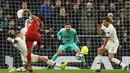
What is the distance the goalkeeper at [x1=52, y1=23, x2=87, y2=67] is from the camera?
803 inches

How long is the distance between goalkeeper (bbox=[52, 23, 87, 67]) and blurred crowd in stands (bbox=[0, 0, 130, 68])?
1.47ft

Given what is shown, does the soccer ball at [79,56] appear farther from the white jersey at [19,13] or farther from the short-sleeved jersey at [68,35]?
the white jersey at [19,13]

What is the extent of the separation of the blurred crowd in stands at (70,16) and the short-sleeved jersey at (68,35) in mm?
459

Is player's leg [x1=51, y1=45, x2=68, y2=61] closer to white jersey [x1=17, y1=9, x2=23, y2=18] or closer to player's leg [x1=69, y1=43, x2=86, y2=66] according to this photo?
player's leg [x1=69, y1=43, x2=86, y2=66]

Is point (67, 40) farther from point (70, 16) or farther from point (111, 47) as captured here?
point (111, 47)

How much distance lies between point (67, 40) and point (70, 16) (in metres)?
0.97

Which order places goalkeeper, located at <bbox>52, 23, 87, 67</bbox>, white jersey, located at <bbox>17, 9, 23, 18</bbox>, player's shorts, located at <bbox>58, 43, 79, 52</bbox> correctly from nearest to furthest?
goalkeeper, located at <bbox>52, 23, 87, 67</bbox> < player's shorts, located at <bbox>58, 43, 79, 52</bbox> < white jersey, located at <bbox>17, 9, 23, 18</bbox>

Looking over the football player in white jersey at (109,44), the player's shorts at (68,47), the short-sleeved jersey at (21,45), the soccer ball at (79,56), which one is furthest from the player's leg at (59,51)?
the short-sleeved jersey at (21,45)

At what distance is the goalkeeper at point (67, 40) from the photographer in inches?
803

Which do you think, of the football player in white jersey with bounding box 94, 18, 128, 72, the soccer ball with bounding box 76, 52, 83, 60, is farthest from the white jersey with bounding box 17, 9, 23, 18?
the football player in white jersey with bounding box 94, 18, 128, 72

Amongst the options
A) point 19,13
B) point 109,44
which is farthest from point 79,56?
point 19,13

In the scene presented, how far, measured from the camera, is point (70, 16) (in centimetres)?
2112

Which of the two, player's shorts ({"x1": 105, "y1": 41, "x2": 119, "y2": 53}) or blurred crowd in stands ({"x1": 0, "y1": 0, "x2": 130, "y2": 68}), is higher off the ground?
blurred crowd in stands ({"x1": 0, "y1": 0, "x2": 130, "y2": 68})

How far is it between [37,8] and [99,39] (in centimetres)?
276
